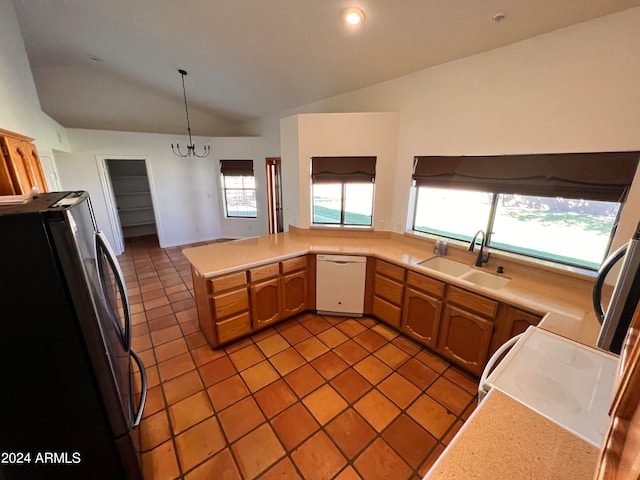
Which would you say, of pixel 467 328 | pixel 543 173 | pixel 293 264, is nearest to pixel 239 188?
pixel 293 264

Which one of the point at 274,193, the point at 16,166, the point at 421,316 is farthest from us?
the point at 274,193

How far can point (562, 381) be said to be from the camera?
3.58ft

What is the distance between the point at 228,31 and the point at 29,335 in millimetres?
2874

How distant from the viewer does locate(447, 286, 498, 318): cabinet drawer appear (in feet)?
6.47

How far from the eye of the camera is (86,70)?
4707 millimetres

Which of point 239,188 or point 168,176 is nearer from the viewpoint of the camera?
point 168,176

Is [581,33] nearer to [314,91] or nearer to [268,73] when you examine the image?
[314,91]

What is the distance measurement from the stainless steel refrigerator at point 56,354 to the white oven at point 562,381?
165 cm

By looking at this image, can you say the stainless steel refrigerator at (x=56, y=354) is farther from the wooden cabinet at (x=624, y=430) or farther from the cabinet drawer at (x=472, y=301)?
the cabinet drawer at (x=472, y=301)

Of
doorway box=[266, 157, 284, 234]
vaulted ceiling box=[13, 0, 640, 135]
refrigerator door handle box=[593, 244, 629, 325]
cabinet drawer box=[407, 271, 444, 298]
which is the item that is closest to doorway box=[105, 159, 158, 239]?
vaulted ceiling box=[13, 0, 640, 135]

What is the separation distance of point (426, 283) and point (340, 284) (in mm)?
940

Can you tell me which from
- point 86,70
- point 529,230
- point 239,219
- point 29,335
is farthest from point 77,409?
point 86,70

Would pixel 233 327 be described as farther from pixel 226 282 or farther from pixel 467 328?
pixel 467 328

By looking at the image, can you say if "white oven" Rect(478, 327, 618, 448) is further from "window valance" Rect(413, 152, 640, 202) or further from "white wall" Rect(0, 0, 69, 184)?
"white wall" Rect(0, 0, 69, 184)
